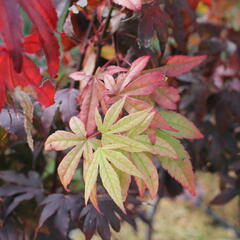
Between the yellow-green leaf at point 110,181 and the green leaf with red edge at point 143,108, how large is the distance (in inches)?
4.1

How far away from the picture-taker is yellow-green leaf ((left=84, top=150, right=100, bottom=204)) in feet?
1.89

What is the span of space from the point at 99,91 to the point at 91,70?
0.74 ft

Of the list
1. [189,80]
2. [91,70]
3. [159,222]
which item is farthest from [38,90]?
[159,222]

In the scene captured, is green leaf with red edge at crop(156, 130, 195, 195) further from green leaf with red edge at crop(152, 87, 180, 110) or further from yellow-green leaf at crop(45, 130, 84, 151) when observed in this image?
yellow-green leaf at crop(45, 130, 84, 151)

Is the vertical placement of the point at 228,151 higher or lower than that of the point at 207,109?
lower

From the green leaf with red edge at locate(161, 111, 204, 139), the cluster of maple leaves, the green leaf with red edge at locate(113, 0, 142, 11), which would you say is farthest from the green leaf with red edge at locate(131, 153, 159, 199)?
the green leaf with red edge at locate(113, 0, 142, 11)

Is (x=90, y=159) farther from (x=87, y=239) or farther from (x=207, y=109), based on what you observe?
(x=207, y=109)

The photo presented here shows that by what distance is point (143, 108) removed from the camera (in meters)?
0.64

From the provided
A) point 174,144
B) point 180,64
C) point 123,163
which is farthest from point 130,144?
point 180,64

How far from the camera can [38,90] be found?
63 centimetres

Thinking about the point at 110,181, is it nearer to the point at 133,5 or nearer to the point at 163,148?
the point at 163,148

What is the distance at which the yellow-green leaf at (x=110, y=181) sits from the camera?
572 mm

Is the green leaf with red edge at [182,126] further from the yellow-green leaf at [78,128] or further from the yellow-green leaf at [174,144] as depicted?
the yellow-green leaf at [78,128]

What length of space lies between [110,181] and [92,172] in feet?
0.09
